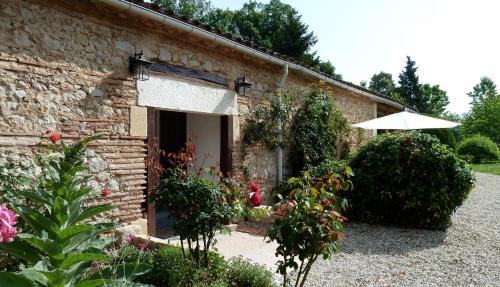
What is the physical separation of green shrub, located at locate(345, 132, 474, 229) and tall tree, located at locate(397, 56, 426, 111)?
3080cm

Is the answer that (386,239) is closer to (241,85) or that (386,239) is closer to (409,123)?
(409,123)

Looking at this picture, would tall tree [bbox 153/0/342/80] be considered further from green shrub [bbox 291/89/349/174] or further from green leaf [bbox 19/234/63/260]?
green leaf [bbox 19/234/63/260]

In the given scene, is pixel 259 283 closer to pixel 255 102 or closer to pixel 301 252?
pixel 301 252

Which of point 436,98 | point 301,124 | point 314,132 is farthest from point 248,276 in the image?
point 436,98

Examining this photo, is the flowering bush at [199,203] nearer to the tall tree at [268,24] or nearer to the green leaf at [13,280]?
the green leaf at [13,280]

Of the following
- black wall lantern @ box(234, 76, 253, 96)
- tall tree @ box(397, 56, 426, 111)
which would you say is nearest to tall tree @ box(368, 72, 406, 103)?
tall tree @ box(397, 56, 426, 111)

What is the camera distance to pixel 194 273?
3.62 m

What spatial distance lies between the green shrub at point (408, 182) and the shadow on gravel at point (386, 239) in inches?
11.2

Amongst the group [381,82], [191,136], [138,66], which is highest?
[381,82]

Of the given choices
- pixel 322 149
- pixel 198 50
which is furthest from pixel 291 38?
pixel 198 50

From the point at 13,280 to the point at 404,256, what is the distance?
16.3 ft

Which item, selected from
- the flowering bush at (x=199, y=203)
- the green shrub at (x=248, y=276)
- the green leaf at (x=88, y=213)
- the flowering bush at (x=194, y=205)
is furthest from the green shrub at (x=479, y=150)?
the green leaf at (x=88, y=213)

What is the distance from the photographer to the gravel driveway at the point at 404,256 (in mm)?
4457

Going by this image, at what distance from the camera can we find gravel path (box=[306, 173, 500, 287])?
4.44m
